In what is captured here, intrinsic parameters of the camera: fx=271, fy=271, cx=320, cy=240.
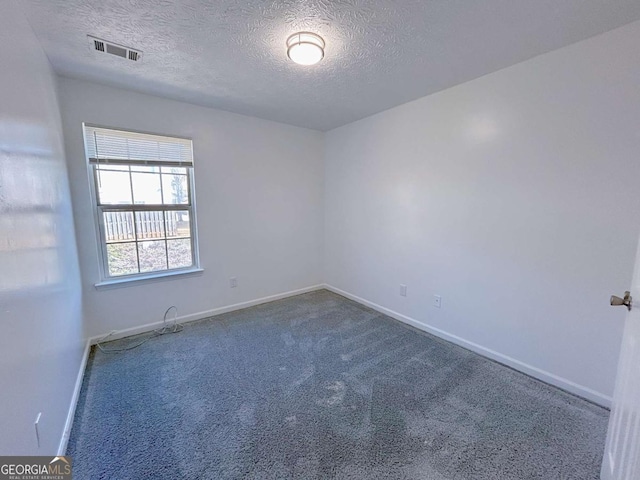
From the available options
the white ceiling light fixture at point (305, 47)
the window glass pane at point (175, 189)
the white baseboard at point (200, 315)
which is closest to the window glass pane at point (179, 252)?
the window glass pane at point (175, 189)

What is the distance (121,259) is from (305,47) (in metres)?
2.58

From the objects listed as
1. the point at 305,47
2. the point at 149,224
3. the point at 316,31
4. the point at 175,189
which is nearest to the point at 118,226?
the point at 149,224

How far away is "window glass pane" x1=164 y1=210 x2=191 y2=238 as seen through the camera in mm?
2959

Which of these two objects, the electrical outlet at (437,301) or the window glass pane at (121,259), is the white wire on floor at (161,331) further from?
the electrical outlet at (437,301)

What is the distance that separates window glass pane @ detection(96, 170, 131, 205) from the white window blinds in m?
0.12

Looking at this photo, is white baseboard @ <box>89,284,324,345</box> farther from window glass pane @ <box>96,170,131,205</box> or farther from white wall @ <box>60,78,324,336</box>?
window glass pane @ <box>96,170,131,205</box>

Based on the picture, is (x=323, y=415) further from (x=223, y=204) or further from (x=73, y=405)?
(x=223, y=204)

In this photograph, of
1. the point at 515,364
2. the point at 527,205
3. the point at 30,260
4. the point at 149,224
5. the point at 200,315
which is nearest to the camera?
the point at 30,260

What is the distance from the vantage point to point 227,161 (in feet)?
10.5

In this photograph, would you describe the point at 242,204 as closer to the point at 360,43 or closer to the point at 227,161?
the point at 227,161

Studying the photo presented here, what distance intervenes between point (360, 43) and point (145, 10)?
1.26 meters

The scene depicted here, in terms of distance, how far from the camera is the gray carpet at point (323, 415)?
1396mm

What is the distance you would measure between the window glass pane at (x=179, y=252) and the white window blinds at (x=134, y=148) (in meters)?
0.84

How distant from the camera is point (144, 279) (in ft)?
9.15
